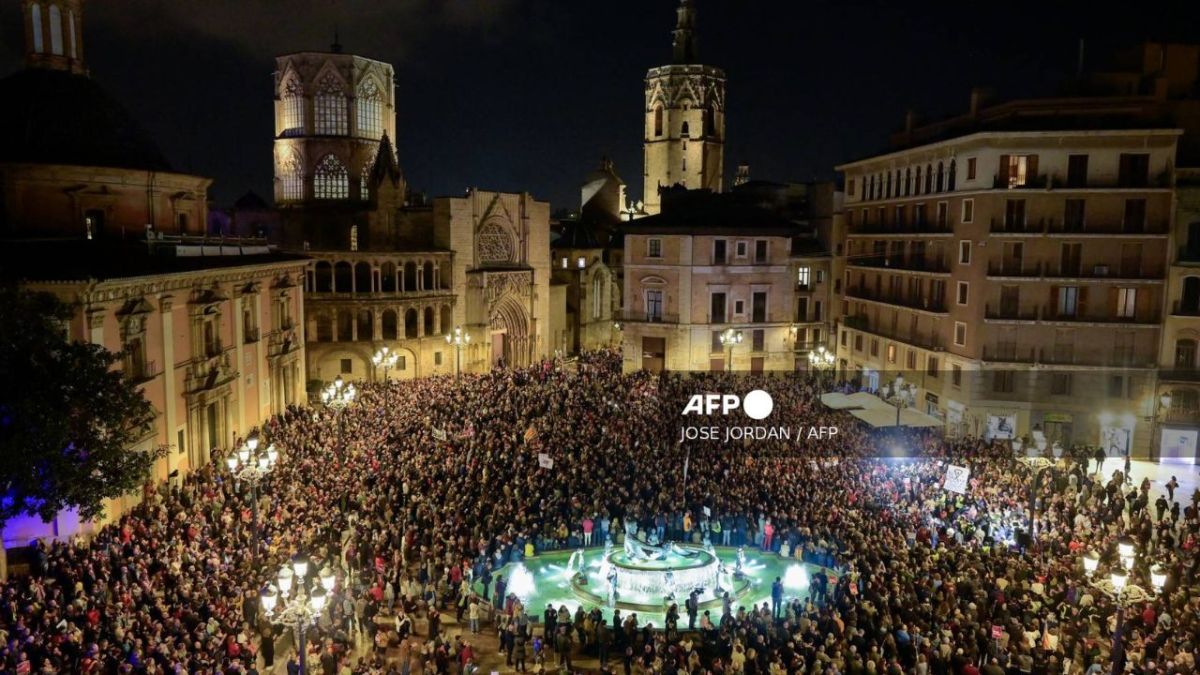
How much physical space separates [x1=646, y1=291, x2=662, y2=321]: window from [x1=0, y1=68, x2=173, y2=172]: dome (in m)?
24.0

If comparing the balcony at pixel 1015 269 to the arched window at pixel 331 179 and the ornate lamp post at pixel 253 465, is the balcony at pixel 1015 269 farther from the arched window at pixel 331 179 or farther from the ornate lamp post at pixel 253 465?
the arched window at pixel 331 179

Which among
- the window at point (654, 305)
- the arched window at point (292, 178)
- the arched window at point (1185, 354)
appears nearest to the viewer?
the arched window at point (1185, 354)

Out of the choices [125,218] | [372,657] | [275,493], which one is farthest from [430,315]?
[372,657]

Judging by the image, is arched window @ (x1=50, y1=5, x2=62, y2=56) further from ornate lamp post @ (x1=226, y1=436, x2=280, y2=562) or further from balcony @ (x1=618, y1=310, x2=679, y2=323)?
balcony @ (x1=618, y1=310, x2=679, y2=323)

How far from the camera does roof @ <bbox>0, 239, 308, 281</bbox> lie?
21.7 meters

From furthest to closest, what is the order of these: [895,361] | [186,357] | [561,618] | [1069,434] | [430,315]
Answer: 1. [430,315]
2. [895,361]
3. [1069,434]
4. [186,357]
5. [561,618]

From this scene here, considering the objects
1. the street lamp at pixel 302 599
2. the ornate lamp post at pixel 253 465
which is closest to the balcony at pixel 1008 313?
the ornate lamp post at pixel 253 465

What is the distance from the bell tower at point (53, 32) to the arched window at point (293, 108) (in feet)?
75.3

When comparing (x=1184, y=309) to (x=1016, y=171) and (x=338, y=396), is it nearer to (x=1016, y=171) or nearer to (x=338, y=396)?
(x=1016, y=171)

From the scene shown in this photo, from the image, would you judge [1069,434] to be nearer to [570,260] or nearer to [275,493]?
[275,493]

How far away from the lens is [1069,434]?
35281 mm

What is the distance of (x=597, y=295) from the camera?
65062 mm

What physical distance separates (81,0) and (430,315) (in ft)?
75.2

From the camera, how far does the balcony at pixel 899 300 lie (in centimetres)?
3882
